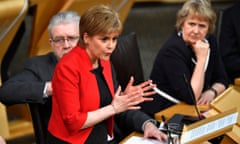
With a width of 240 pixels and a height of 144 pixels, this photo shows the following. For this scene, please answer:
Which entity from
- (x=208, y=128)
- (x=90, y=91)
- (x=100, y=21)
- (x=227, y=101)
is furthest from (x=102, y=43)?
(x=227, y=101)

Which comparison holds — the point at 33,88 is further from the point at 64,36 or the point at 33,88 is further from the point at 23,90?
the point at 64,36

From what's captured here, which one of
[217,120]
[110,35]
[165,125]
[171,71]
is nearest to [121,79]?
[171,71]

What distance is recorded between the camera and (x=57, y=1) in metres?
3.68

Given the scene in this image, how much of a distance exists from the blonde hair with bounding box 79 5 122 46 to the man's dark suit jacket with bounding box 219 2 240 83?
179cm

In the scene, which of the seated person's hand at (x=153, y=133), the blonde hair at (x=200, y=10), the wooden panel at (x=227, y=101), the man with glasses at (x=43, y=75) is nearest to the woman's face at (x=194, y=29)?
the blonde hair at (x=200, y=10)

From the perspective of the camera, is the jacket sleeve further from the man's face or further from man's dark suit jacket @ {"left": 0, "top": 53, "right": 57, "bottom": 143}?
the man's face

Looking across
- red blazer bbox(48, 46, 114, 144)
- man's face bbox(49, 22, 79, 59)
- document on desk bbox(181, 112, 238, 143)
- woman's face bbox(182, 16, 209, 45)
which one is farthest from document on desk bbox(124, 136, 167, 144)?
woman's face bbox(182, 16, 209, 45)

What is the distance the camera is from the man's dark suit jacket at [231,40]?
370 cm

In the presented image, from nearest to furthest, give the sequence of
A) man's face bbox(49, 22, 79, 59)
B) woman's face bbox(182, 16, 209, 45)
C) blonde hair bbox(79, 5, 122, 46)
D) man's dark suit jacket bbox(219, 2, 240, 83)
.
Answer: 1. blonde hair bbox(79, 5, 122, 46)
2. man's face bbox(49, 22, 79, 59)
3. woman's face bbox(182, 16, 209, 45)
4. man's dark suit jacket bbox(219, 2, 240, 83)

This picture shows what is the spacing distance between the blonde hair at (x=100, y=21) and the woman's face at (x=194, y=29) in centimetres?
88

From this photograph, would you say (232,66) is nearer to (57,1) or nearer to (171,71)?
(171,71)

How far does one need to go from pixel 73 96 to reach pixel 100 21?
1.00 feet

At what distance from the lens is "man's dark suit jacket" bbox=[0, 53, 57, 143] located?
229 cm

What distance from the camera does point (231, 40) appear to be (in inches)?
147
